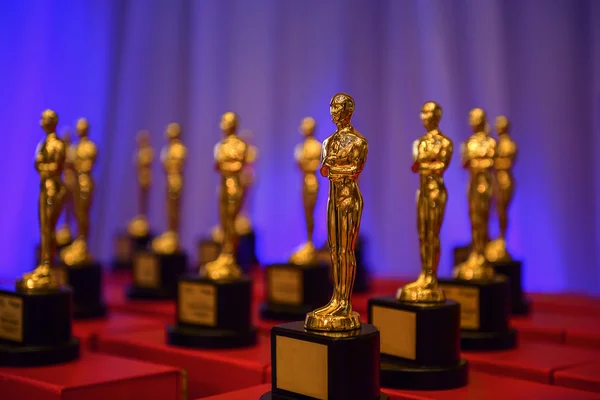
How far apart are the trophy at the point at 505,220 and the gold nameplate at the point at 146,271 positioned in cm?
163

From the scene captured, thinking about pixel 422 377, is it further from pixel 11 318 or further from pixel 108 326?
pixel 108 326

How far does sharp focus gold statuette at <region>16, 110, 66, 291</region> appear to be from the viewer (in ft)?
9.29

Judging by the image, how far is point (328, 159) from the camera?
2.04m

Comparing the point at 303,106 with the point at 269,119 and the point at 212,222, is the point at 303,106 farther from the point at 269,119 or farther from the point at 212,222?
the point at 212,222

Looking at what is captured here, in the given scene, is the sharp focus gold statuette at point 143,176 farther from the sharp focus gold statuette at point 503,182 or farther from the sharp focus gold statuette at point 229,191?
the sharp focus gold statuette at point 503,182

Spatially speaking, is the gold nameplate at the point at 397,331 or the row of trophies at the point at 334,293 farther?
the gold nameplate at the point at 397,331

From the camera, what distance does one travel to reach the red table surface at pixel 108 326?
10.7 ft

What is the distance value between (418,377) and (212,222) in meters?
3.98

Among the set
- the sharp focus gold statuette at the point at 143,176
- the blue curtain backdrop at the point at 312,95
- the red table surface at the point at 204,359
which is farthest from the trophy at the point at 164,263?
the blue curtain backdrop at the point at 312,95

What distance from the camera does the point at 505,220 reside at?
3.69 m

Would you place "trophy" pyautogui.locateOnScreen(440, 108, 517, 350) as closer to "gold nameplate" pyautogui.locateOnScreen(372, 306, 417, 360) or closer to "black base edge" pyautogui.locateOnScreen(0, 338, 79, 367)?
"gold nameplate" pyautogui.locateOnScreen(372, 306, 417, 360)

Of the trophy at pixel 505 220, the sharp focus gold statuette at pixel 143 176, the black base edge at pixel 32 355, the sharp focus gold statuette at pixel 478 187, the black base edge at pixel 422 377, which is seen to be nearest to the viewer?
the black base edge at pixel 422 377

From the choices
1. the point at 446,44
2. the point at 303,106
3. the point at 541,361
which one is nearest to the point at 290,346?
the point at 541,361

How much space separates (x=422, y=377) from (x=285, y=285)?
1.30 m
